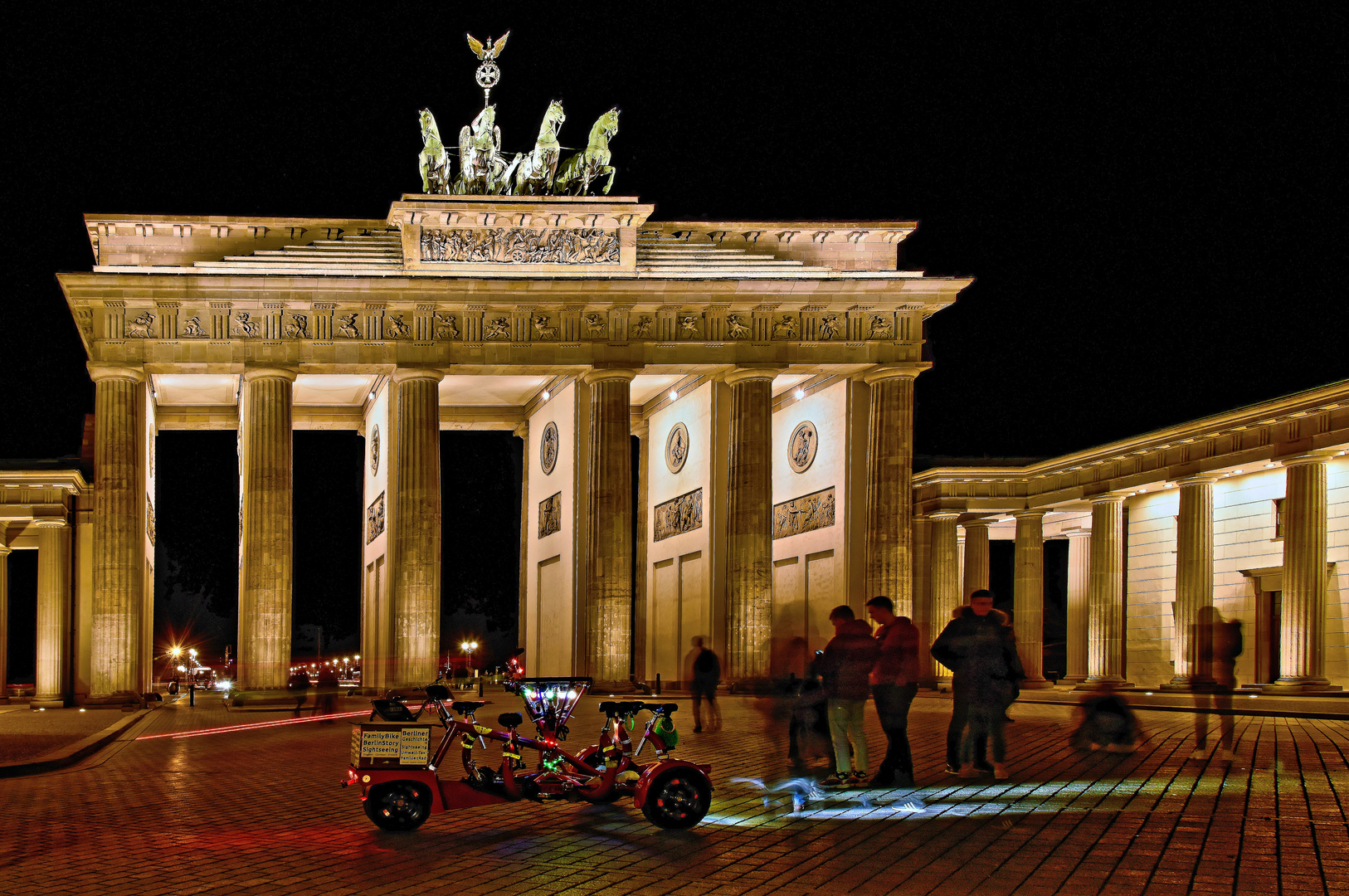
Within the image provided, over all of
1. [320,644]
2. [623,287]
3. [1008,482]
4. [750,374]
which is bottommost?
[320,644]

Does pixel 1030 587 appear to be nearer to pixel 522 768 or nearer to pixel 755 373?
pixel 755 373

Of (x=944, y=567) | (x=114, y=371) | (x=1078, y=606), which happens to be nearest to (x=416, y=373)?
(x=114, y=371)

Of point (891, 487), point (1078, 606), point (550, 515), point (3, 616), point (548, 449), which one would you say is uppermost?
point (548, 449)

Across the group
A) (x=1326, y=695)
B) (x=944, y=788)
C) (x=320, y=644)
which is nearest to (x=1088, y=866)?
(x=944, y=788)

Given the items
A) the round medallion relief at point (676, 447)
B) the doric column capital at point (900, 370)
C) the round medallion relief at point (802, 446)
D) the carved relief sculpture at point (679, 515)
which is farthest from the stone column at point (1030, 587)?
the round medallion relief at point (676, 447)

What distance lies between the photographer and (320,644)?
75938mm

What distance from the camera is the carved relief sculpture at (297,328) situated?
36.0m

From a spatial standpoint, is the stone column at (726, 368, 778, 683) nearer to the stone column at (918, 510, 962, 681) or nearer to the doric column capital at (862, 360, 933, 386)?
the doric column capital at (862, 360, 933, 386)

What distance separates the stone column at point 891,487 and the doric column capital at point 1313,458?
32.7 feet

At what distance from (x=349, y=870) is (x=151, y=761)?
424 inches

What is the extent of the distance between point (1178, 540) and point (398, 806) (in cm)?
2991

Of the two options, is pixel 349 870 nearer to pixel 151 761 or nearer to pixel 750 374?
pixel 151 761

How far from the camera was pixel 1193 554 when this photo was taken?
35438 mm

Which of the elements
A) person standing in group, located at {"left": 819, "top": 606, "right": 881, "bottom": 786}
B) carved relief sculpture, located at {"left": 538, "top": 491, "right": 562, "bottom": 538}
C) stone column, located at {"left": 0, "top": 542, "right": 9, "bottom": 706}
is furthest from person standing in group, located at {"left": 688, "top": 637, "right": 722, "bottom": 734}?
stone column, located at {"left": 0, "top": 542, "right": 9, "bottom": 706}
